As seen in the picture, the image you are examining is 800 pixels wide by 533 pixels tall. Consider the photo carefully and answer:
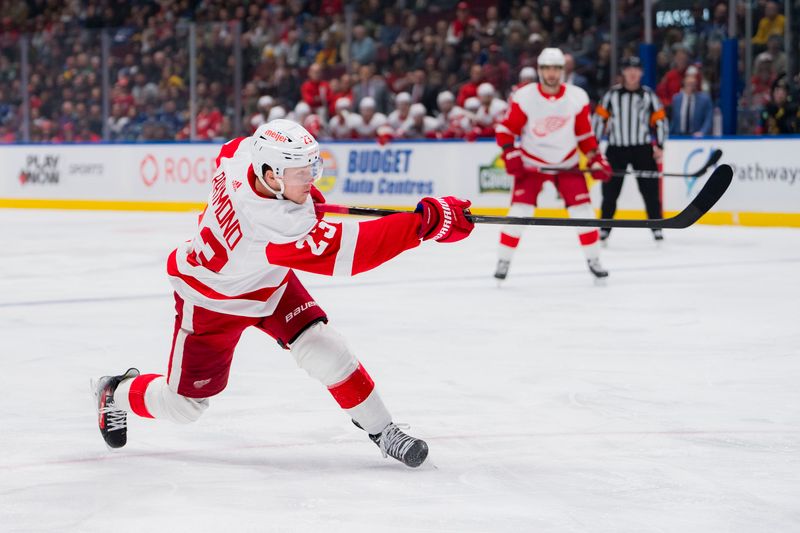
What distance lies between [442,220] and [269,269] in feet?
1.47

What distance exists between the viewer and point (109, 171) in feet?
45.3

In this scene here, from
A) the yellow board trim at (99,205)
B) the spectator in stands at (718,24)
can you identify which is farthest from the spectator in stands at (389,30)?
the spectator in stands at (718,24)

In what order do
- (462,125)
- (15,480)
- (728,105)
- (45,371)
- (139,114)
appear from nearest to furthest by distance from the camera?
(15,480) → (45,371) → (728,105) → (462,125) → (139,114)

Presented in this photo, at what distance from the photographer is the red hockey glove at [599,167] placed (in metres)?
7.18

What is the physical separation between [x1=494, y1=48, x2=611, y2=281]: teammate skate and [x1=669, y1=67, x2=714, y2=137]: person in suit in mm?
3740

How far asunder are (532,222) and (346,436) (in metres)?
0.78

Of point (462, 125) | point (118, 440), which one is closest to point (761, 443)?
point (118, 440)

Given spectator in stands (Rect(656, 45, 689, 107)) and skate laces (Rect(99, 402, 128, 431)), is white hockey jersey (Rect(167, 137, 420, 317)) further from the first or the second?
spectator in stands (Rect(656, 45, 689, 107))

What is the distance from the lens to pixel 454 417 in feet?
11.8

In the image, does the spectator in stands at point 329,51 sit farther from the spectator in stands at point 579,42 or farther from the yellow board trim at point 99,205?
the spectator in stands at point 579,42

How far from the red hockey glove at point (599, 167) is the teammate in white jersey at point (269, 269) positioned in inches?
168

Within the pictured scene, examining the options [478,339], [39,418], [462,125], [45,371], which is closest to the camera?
[39,418]

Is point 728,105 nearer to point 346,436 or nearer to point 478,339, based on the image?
point 478,339

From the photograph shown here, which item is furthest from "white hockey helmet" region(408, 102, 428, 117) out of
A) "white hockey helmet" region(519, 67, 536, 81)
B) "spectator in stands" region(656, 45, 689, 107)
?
"spectator in stands" region(656, 45, 689, 107)
